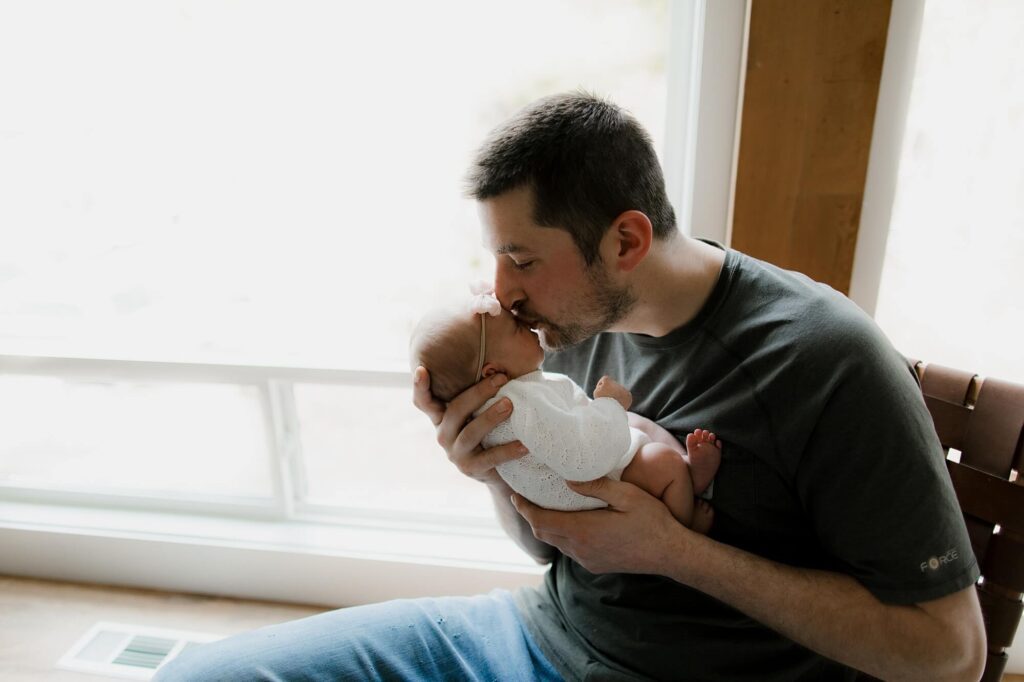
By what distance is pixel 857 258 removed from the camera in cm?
152

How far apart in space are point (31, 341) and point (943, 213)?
2.76m

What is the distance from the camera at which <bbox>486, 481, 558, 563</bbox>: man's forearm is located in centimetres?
140

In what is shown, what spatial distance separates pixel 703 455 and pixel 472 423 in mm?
398

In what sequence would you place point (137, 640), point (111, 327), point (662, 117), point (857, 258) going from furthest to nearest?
point (111, 327) → point (137, 640) → point (662, 117) → point (857, 258)

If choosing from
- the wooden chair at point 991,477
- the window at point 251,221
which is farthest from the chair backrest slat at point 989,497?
the window at point 251,221

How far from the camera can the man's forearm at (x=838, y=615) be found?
0.95m

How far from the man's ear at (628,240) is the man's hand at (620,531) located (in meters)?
0.39

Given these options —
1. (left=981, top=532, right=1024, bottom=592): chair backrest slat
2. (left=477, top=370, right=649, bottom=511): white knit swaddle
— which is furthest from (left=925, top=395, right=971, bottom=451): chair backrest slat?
(left=477, top=370, right=649, bottom=511): white knit swaddle

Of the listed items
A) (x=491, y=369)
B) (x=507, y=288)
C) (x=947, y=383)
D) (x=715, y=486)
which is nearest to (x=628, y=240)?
(x=507, y=288)

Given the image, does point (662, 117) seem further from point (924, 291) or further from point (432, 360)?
point (432, 360)

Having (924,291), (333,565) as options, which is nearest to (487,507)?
(333,565)

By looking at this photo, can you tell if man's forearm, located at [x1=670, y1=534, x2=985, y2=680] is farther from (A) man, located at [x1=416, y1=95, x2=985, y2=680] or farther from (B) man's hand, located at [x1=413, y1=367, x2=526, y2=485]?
(B) man's hand, located at [x1=413, y1=367, x2=526, y2=485]

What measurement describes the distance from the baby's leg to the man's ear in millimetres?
329

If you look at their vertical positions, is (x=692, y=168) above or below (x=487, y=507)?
above
